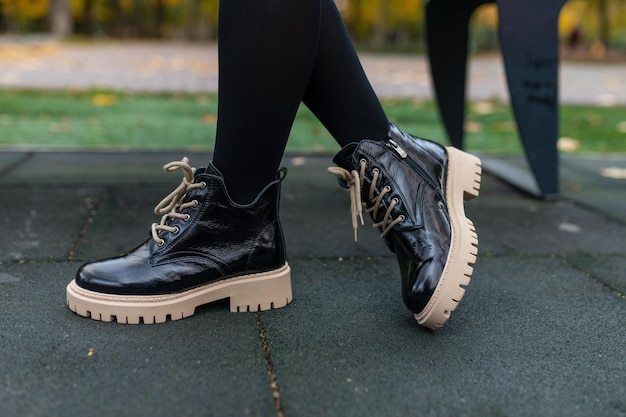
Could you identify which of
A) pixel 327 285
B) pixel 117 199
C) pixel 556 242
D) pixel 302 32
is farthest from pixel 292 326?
pixel 117 199

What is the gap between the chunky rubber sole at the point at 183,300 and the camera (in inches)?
45.0

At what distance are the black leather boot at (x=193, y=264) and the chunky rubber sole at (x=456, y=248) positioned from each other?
0.31m

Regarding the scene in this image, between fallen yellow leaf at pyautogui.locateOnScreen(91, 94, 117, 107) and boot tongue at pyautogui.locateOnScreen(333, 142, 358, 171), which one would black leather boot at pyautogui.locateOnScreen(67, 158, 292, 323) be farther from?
fallen yellow leaf at pyautogui.locateOnScreen(91, 94, 117, 107)

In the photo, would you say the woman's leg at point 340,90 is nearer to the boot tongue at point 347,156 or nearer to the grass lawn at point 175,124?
the boot tongue at point 347,156

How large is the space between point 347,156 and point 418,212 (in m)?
0.17

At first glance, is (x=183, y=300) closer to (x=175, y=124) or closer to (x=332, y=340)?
(x=332, y=340)

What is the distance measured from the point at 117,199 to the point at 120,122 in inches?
75.6

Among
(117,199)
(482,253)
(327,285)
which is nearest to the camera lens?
(327,285)

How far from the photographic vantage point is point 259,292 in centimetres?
122

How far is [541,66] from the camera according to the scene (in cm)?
208

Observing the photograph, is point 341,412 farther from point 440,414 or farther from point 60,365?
point 60,365

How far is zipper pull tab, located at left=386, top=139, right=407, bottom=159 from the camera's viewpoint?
1234 mm

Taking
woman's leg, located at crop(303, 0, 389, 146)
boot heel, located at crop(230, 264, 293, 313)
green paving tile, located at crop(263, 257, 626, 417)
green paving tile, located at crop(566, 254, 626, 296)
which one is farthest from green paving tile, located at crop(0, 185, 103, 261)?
green paving tile, located at crop(566, 254, 626, 296)

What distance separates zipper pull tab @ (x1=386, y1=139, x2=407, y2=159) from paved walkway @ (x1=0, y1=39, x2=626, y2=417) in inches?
11.8
